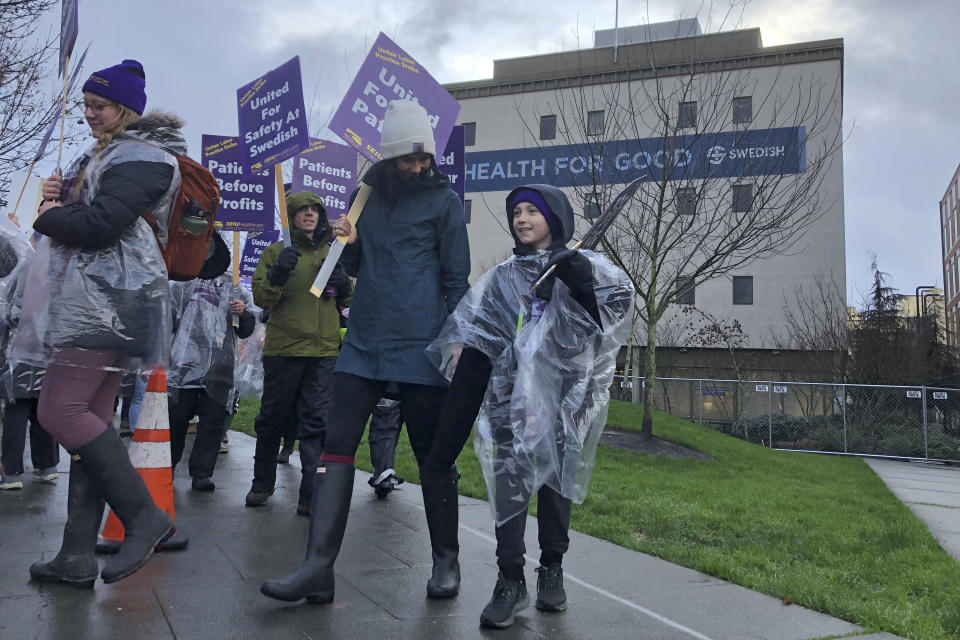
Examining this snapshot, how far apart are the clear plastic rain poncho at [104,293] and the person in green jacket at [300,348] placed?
5.65 ft

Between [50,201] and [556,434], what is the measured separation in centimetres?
234

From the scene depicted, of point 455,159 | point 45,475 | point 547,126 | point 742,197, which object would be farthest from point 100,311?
point 547,126

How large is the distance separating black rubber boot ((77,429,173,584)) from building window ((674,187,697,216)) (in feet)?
33.9

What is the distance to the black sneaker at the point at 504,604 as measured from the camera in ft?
10.0

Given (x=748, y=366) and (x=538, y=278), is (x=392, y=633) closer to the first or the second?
(x=538, y=278)

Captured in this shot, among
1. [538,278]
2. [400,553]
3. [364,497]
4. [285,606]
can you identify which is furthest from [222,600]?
[364,497]

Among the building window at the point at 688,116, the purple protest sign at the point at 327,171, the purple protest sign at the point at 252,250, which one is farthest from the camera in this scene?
the building window at the point at 688,116

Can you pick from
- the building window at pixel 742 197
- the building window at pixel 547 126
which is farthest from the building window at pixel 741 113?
the building window at pixel 547 126

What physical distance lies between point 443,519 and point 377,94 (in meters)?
2.64

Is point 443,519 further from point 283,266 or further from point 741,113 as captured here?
point 741,113

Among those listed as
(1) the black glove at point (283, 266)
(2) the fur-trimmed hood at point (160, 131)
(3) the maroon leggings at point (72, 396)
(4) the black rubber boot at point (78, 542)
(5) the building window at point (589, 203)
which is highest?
(5) the building window at point (589, 203)

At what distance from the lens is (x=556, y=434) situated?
3314 millimetres

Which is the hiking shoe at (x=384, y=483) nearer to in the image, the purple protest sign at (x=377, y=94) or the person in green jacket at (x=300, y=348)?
the person in green jacket at (x=300, y=348)

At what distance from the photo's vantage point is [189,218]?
3613 millimetres
